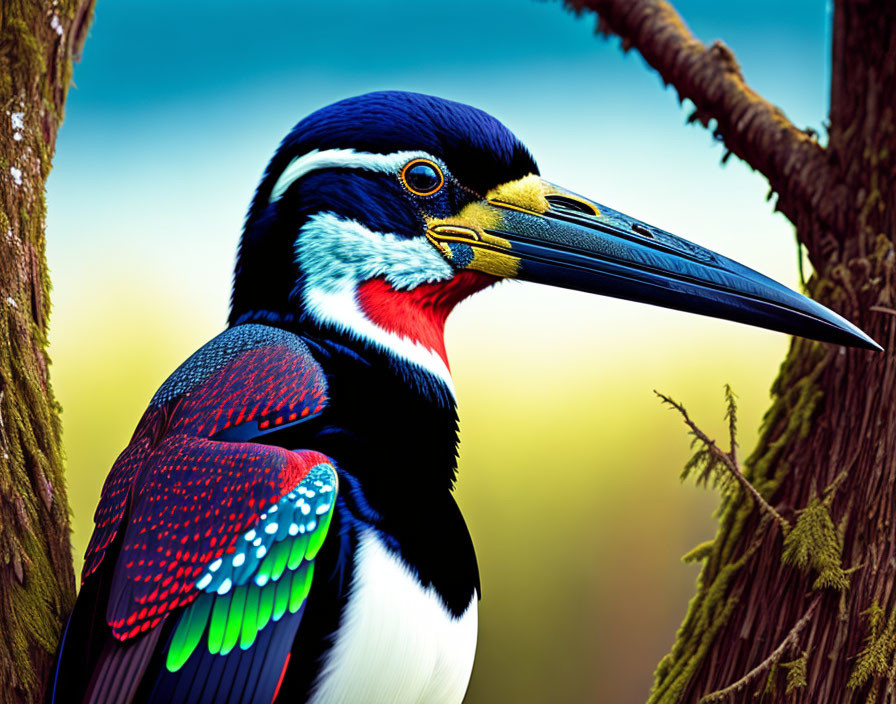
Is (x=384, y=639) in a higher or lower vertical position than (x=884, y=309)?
lower

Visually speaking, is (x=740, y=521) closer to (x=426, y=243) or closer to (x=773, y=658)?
(x=773, y=658)

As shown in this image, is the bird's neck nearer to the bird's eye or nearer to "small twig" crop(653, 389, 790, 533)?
the bird's eye

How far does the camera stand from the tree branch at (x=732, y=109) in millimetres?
1655

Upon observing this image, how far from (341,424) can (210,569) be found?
22 cm

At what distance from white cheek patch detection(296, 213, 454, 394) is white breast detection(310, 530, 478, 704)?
10.4 inches

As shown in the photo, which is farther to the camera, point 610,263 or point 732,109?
point 732,109

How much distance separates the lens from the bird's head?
1.26 m

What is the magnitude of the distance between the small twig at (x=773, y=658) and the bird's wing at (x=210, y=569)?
0.66m

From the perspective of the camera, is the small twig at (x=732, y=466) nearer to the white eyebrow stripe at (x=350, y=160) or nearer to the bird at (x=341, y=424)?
the bird at (x=341, y=424)

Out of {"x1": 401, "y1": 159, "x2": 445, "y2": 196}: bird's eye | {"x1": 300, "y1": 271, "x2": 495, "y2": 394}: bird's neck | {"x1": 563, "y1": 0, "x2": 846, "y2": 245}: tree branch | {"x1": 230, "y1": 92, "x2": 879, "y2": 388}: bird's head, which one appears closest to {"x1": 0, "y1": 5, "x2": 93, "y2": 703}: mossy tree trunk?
{"x1": 230, "y1": 92, "x2": 879, "y2": 388}: bird's head

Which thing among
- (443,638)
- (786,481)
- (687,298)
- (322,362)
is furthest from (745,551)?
(322,362)

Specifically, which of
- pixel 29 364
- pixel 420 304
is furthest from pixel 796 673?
pixel 29 364

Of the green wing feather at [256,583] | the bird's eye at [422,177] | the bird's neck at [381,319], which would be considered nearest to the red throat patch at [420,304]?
the bird's neck at [381,319]

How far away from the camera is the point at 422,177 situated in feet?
4.18
